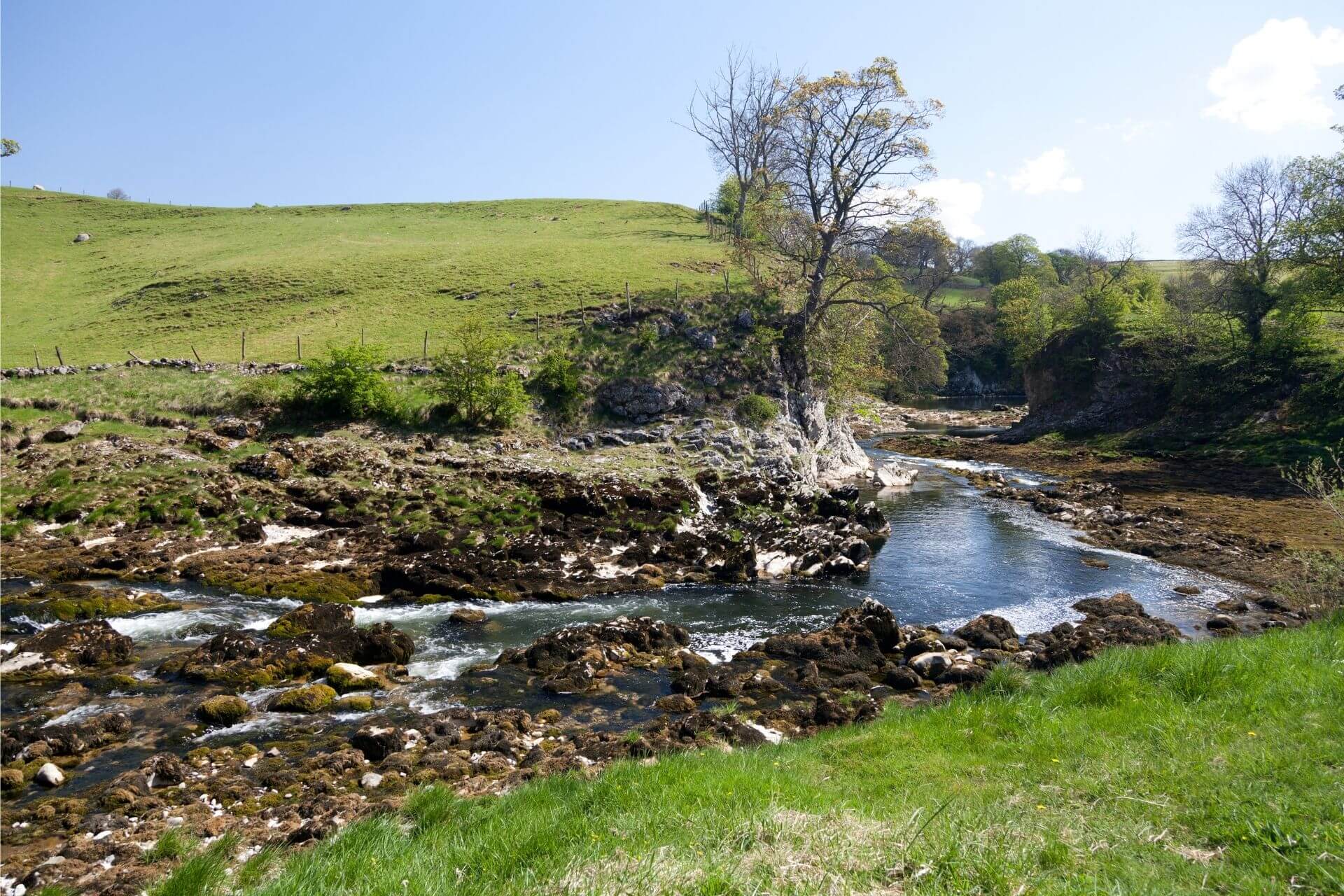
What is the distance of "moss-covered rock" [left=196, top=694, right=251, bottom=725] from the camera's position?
41.1 feet

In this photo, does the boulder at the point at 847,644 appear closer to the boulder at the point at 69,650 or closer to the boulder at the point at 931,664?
the boulder at the point at 931,664

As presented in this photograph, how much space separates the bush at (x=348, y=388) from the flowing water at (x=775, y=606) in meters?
13.6

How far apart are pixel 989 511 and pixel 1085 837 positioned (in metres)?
30.4

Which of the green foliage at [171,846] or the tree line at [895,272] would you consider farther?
the tree line at [895,272]

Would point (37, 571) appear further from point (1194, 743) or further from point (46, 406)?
point (1194, 743)

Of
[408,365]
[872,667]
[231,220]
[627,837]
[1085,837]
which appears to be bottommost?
[872,667]

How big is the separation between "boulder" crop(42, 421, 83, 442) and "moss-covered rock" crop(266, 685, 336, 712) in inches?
825

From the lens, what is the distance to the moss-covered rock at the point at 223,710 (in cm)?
1252

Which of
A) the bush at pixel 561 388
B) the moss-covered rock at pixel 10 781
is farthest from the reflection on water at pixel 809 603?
the bush at pixel 561 388

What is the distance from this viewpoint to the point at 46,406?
29.9 m

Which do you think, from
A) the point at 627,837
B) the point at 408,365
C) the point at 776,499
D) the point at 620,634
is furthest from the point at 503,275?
the point at 627,837

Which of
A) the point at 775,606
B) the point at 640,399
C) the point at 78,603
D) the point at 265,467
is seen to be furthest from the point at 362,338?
the point at 775,606

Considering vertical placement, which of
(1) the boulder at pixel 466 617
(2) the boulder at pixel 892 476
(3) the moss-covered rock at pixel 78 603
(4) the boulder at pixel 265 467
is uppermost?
(4) the boulder at pixel 265 467

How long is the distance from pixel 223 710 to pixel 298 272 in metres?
56.0
